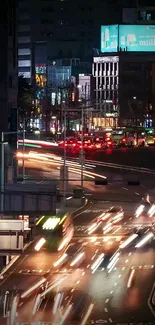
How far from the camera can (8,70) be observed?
25.4 metres

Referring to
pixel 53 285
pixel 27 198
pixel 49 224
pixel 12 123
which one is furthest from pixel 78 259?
pixel 12 123

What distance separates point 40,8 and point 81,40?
8939 millimetres

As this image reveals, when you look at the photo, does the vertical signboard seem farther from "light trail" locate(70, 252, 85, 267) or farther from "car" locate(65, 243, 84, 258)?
"car" locate(65, 243, 84, 258)

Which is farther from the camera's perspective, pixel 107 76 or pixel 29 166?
pixel 107 76

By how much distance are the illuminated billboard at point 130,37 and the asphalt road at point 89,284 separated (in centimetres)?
9773

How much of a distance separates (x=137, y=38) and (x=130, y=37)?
3.31 ft

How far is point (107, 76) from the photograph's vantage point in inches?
5443

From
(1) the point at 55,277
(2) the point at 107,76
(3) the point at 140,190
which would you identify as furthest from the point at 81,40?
(1) the point at 55,277

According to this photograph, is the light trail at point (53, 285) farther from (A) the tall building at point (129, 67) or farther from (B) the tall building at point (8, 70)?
(A) the tall building at point (129, 67)

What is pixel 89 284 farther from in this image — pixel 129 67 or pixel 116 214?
pixel 129 67

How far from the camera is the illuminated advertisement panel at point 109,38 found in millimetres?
132500

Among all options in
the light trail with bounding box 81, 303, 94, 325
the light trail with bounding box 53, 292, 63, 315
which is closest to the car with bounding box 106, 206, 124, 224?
the light trail with bounding box 53, 292, 63, 315

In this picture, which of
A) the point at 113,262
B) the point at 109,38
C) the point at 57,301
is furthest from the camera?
the point at 109,38

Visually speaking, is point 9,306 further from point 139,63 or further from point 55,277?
point 139,63
